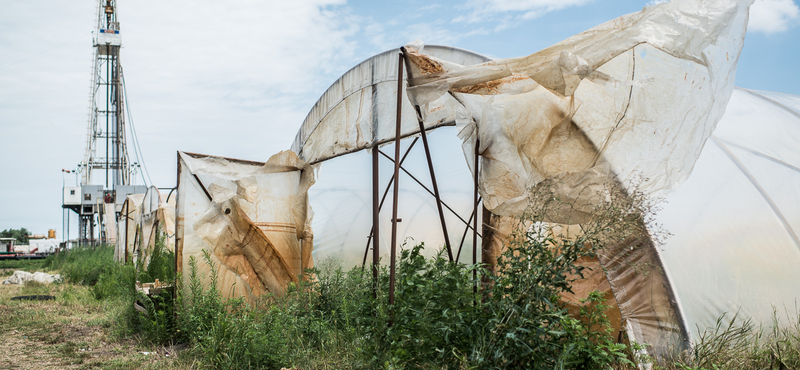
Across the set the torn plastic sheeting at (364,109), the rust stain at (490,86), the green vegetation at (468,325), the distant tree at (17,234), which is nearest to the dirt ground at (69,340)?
the green vegetation at (468,325)

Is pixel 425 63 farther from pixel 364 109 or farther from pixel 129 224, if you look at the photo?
pixel 129 224

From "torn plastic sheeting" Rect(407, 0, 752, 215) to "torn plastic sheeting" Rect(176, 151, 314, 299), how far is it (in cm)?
343

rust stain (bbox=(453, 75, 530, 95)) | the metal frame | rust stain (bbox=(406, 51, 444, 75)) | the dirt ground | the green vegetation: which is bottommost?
the dirt ground

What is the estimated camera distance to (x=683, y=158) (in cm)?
328

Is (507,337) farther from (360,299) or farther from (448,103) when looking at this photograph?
(448,103)

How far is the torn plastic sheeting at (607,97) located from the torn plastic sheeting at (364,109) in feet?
4.10

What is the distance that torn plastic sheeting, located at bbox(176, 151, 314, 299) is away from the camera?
6.25 metres

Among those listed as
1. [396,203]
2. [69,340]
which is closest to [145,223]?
[69,340]

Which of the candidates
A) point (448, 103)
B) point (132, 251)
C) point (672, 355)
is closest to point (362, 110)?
point (448, 103)

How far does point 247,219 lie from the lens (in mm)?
6520

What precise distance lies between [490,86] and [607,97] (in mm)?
868

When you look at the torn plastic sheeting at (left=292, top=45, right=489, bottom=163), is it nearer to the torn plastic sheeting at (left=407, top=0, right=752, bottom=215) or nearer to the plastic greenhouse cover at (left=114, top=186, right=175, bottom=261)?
the torn plastic sheeting at (left=407, top=0, right=752, bottom=215)

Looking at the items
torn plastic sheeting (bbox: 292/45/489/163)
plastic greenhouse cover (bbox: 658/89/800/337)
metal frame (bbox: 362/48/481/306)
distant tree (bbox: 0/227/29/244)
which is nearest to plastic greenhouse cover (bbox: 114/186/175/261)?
torn plastic sheeting (bbox: 292/45/489/163)

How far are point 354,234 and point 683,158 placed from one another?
5425 millimetres
